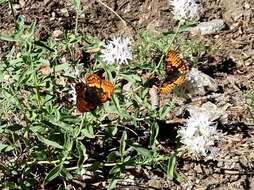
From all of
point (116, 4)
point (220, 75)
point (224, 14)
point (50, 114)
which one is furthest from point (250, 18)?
point (50, 114)

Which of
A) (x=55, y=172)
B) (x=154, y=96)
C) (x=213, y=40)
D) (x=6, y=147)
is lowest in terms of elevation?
(x=55, y=172)

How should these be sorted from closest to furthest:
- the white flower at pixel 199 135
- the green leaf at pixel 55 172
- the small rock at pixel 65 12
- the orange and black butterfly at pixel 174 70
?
the white flower at pixel 199 135 → the green leaf at pixel 55 172 → the orange and black butterfly at pixel 174 70 → the small rock at pixel 65 12

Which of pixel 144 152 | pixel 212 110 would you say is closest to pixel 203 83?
pixel 212 110

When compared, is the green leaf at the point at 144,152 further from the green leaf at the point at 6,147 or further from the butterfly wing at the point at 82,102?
the green leaf at the point at 6,147

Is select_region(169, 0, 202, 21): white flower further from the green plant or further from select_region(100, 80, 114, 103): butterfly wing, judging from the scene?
select_region(100, 80, 114, 103): butterfly wing

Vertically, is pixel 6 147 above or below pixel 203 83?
below

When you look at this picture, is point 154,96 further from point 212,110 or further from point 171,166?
point 171,166

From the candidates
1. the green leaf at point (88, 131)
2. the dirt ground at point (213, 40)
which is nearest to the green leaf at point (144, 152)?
the green leaf at point (88, 131)

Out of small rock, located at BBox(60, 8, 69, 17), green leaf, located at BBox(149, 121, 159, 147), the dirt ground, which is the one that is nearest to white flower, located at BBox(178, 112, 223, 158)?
green leaf, located at BBox(149, 121, 159, 147)
